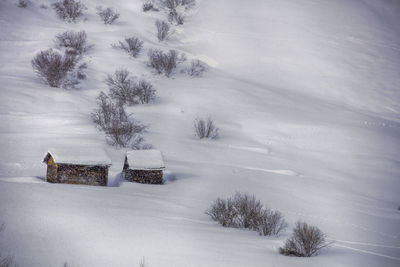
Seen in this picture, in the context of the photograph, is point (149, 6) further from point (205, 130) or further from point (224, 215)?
point (224, 215)

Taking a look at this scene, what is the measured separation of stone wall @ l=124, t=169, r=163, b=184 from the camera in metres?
11.0

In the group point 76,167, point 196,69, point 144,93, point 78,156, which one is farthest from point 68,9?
point 76,167

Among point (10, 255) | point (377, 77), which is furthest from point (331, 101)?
point (10, 255)

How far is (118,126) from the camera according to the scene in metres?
15.1

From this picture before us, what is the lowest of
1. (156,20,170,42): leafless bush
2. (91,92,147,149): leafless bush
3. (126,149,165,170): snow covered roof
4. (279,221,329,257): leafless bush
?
(279,221,329,257): leafless bush

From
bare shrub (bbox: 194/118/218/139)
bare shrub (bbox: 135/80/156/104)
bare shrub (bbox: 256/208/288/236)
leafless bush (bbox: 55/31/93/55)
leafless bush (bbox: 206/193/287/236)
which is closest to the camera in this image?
bare shrub (bbox: 256/208/288/236)

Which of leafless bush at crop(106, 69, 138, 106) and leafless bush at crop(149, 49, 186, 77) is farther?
leafless bush at crop(149, 49, 186, 77)

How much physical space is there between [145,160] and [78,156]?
1.82 metres

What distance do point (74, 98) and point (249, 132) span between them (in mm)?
7702

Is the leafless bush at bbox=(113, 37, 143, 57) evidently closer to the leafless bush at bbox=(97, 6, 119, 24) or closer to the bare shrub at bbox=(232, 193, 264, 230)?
the leafless bush at bbox=(97, 6, 119, 24)

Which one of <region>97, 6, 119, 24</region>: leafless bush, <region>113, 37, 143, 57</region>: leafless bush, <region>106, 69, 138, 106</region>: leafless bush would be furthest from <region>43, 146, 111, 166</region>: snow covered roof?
<region>97, 6, 119, 24</region>: leafless bush

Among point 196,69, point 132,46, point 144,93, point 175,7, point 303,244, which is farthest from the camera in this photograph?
point 175,7

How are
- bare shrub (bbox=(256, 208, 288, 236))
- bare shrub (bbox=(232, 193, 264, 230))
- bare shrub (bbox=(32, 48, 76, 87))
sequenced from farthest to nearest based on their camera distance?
1. bare shrub (bbox=(32, 48, 76, 87))
2. bare shrub (bbox=(232, 193, 264, 230))
3. bare shrub (bbox=(256, 208, 288, 236))

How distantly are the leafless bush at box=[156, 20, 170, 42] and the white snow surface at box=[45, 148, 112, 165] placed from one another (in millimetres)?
20262
